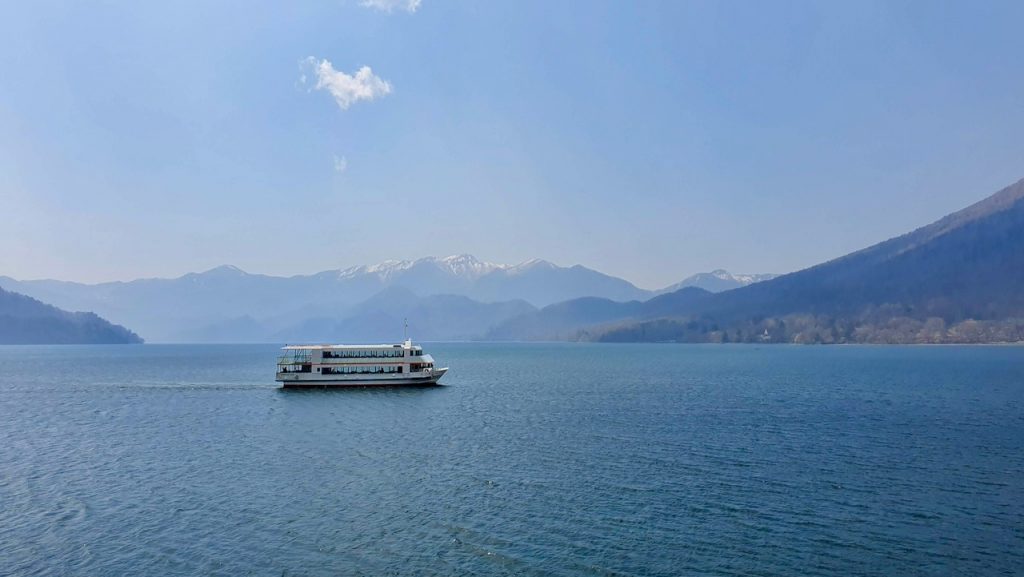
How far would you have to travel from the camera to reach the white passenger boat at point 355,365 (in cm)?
12788

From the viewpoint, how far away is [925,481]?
49438 millimetres

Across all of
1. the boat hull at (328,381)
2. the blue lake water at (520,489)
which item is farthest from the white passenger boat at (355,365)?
the blue lake water at (520,489)

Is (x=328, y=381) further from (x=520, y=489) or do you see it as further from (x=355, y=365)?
(x=520, y=489)

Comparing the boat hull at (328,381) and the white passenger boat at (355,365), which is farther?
the white passenger boat at (355,365)

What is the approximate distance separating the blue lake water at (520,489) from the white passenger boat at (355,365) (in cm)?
2655

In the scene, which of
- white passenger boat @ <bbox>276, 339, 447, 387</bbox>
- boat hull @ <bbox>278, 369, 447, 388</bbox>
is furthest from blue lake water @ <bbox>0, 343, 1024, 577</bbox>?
white passenger boat @ <bbox>276, 339, 447, 387</bbox>

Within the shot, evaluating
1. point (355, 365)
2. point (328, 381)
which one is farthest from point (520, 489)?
point (355, 365)

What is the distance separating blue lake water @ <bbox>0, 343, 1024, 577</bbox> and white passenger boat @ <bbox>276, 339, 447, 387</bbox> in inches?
1045

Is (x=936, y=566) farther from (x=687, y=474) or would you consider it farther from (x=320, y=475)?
(x=320, y=475)

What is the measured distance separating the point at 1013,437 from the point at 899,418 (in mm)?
15710

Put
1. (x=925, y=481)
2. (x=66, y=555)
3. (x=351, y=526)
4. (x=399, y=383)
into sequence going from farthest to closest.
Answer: (x=399, y=383)
(x=925, y=481)
(x=351, y=526)
(x=66, y=555)

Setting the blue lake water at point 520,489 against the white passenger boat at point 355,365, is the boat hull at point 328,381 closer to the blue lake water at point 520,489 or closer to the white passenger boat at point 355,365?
the white passenger boat at point 355,365

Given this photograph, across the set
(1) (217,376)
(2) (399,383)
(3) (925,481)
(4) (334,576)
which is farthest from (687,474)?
(1) (217,376)

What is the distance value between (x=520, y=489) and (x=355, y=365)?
3510 inches
